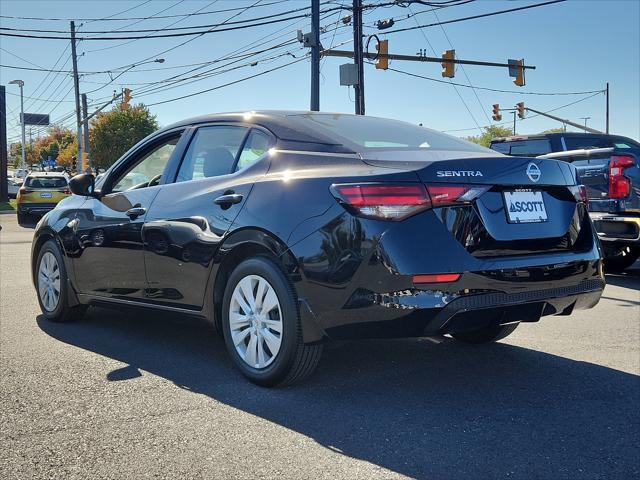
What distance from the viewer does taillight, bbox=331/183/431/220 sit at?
3254 mm

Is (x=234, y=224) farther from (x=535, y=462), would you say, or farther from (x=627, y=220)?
(x=627, y=220)

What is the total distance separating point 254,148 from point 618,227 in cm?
572

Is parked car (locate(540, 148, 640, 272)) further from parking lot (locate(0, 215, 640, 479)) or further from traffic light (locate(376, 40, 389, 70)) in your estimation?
traffic light (locate(376, 40, 389, 70))

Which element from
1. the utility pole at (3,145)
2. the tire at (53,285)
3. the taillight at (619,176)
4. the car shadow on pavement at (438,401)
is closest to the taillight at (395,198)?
the car shadow on pavement at (438,401)

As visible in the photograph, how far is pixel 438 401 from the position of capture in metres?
3.62

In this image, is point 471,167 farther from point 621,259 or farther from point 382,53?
point 382,53

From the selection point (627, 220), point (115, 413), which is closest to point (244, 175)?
point (115, 413)

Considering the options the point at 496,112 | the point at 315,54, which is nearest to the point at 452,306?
the point at 315,54

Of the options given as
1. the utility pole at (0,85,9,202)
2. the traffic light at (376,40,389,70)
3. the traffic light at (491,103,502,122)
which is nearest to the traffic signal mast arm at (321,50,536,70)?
the traffic light at (376,40,389,70)

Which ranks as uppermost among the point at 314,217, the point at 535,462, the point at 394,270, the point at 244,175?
the point at 244,175

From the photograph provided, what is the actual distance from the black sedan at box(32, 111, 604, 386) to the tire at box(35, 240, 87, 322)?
95cm

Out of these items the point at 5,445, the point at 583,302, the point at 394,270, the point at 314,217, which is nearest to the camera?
the point at 5,445

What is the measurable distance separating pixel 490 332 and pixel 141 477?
2.82 meters

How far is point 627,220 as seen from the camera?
8.05 metres
